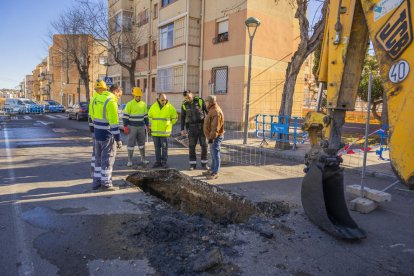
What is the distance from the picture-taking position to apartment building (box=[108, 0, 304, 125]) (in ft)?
57.9

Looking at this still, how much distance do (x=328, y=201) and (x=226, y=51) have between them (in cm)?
1537

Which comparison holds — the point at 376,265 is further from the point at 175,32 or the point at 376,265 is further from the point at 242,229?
the point at 175,32

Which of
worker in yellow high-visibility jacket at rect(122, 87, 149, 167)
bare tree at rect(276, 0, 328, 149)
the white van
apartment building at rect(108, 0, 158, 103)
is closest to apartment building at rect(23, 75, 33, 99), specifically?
the white van

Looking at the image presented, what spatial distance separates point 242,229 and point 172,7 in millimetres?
21011

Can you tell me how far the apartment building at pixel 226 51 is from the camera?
1764 centimetres

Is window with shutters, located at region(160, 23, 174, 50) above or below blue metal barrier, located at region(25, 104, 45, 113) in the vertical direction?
above

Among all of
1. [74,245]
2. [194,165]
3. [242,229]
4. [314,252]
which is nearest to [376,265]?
[314,252]

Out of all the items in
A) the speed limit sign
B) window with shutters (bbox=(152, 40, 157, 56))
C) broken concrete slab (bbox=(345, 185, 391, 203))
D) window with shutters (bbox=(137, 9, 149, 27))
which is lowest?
broken concrete slab (bbox=(345, 185, 391, 203))

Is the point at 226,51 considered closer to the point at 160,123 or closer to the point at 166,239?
the point at 160,123

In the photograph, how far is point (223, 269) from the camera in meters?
3.16

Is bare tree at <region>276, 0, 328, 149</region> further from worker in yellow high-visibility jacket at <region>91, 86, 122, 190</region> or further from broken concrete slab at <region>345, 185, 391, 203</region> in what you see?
worker in yellow high-visibility jacket at <region>91, 86, 122, 190</region>

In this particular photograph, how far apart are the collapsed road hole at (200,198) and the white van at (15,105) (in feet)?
98.6

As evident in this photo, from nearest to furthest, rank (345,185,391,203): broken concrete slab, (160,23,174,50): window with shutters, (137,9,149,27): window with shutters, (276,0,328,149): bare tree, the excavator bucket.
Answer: the excavator bucket
(345,185,391,203): broken concrete slab
(276,0,328,149): bare tree
(160,23,174,50): window with shutters
(137,9,149,27): window with shutters

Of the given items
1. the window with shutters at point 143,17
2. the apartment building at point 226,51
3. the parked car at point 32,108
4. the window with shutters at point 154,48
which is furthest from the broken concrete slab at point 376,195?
the parked car at point 32,108
